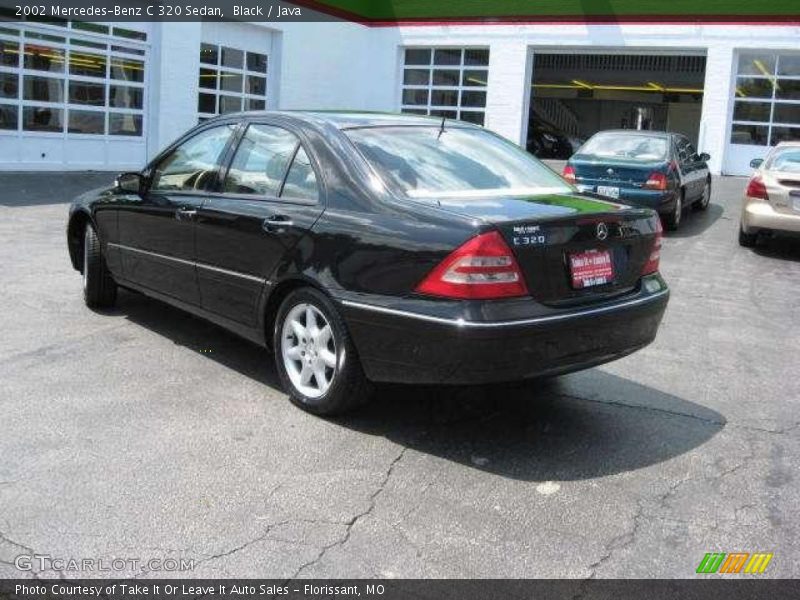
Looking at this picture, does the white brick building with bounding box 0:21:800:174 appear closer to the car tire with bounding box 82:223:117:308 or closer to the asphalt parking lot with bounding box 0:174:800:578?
the car tire with bounding box 82:223:117:308

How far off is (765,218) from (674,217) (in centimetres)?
160

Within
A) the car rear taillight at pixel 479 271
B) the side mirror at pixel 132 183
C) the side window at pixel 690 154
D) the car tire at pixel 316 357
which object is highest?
the side window at pixel 690 154

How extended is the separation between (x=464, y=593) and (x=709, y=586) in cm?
87

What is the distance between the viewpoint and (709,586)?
301cm

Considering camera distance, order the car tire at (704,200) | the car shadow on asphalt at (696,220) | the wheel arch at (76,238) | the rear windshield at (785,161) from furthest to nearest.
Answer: the car tire at (704,200) → the car shadow on asphalt at (696,220) → the rear windshield at (785,161) → the wheel arch at (76,238)

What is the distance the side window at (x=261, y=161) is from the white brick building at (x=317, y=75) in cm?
1216

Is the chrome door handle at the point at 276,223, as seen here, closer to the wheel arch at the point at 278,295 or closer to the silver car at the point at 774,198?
the wheel arch at the point at 278,295

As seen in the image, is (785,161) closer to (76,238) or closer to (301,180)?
(301,180)

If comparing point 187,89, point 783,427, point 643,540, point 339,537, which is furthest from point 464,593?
point 187,89

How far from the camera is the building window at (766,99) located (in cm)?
1981

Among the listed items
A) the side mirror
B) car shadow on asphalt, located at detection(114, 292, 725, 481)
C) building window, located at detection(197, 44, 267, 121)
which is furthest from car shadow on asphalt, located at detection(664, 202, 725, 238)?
building window, located at detection(197, 44, 267, 121)

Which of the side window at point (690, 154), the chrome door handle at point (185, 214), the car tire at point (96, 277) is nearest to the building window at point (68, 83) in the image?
the car tire at point (96, 277)

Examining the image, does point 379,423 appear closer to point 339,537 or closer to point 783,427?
point 339,537

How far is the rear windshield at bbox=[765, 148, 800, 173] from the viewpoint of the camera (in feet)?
34.7
